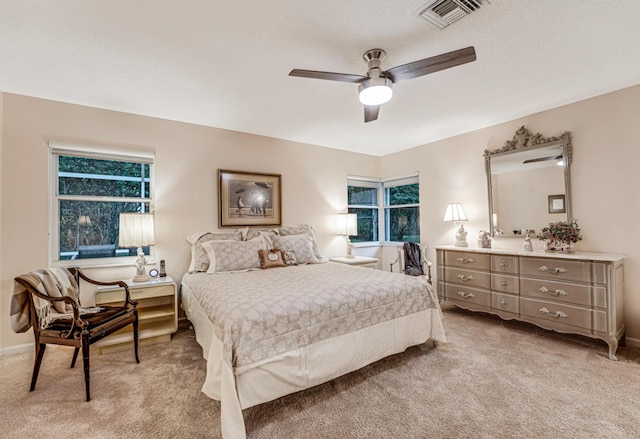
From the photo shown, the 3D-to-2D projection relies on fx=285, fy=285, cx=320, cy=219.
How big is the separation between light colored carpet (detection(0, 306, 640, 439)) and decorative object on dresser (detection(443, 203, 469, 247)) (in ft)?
4.94

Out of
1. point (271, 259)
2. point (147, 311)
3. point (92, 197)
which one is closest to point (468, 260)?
point (271, 259)

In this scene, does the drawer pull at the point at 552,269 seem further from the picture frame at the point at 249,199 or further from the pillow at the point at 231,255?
the picture frame at the point at 249,199

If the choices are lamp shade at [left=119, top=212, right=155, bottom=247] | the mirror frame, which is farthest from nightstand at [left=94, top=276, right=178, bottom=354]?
the mirror frame

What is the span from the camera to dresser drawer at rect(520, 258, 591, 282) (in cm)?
263

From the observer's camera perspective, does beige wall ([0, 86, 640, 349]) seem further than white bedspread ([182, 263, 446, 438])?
Yes

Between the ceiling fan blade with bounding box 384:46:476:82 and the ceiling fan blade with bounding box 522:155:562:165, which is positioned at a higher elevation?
the ceiling fan blade with bounding box 384:46:476:82

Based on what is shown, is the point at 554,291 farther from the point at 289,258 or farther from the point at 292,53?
the point at 292,53

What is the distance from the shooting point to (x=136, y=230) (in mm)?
2961

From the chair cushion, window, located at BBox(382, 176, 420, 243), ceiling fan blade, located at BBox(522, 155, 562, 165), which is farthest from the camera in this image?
window, located at BBox(382, 176, 420, 243)

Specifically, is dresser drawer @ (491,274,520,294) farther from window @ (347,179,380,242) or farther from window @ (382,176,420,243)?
window @ (347,179,380,242)

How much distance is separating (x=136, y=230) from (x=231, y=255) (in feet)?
3.24

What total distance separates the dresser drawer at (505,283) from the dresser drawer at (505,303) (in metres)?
0.06

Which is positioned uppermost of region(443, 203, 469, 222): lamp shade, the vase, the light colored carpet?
region(443, 203, 469, 222): lamp shade

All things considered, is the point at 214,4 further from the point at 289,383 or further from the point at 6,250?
the point at 6,250
